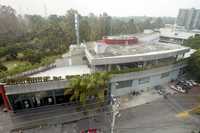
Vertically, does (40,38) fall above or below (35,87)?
above

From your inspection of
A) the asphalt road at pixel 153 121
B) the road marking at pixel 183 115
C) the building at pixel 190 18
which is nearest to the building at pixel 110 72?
the asphalt road at pixel 153 121

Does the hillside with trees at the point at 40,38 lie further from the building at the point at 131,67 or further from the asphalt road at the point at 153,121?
the asphalt road at the point at 153,121

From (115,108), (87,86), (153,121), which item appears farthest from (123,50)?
(153,121)

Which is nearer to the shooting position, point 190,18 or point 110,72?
point 110,72

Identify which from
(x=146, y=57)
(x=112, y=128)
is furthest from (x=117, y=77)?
(x=112, y=128)

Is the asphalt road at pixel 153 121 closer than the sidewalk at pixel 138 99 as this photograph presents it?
Yes

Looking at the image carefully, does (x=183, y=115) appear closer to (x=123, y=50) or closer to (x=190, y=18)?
(x=123, y=50)

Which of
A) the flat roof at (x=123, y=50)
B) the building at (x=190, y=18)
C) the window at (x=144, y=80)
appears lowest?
the window at (x=144, y=80)
